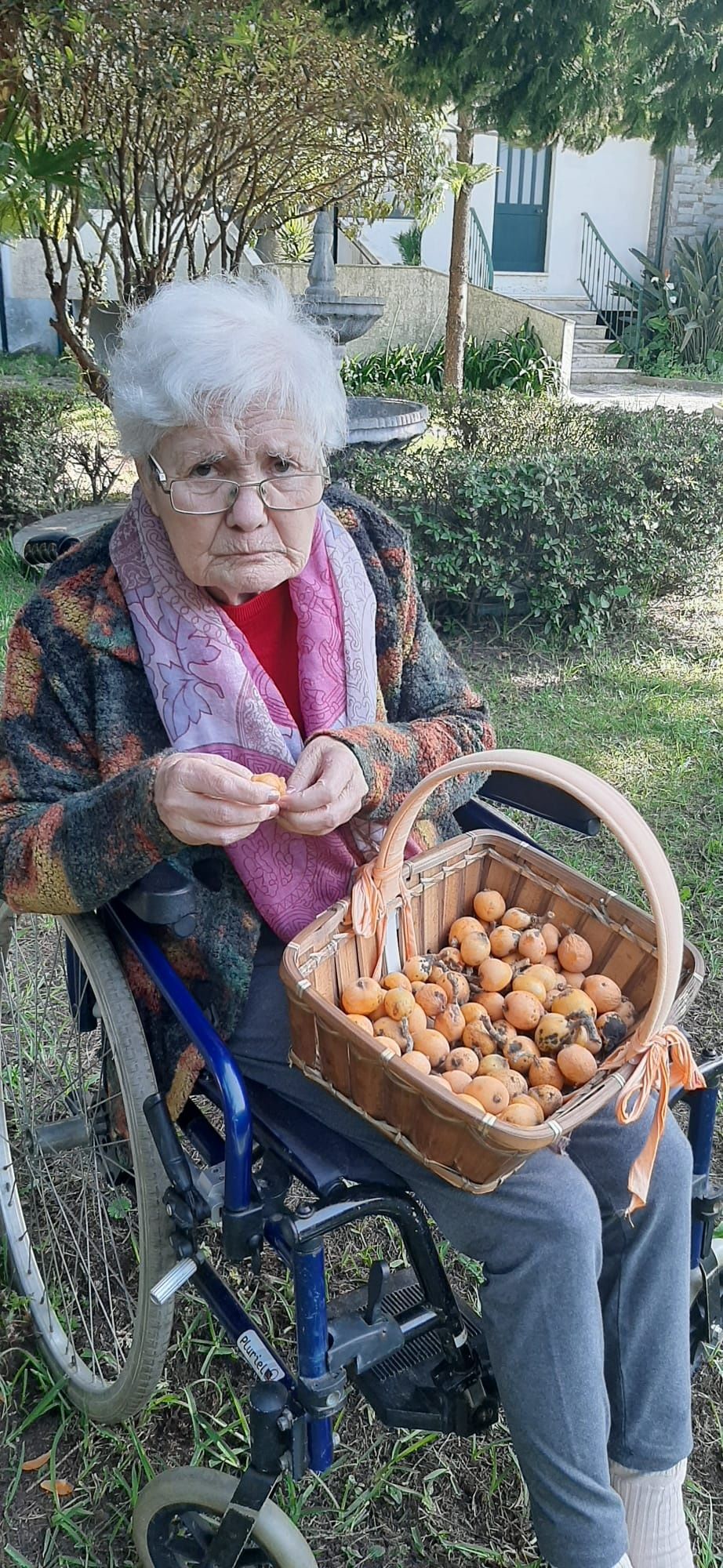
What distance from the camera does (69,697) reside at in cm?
157

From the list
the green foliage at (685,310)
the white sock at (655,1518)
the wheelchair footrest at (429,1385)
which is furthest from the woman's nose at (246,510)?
the green foliage at (685,310)

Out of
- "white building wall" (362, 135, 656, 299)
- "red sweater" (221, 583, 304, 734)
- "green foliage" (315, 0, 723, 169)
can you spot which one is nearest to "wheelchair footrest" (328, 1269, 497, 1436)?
"red sweater" (221, 583, 304, 734)

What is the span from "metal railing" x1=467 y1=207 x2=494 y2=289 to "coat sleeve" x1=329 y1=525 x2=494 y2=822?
12868 mm

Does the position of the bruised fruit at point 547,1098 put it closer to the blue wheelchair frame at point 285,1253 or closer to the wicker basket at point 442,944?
the wicker basket at point 442,944

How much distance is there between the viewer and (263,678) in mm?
1648

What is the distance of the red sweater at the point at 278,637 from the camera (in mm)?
1729

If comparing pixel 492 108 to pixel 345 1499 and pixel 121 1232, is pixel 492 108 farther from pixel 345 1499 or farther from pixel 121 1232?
pixel 345 1499

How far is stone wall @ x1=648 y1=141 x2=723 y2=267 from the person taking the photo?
14719mm

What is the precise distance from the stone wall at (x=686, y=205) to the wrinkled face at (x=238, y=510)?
15.0m

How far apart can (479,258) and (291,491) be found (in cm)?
1371

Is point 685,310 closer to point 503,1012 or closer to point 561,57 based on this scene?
point 561,57

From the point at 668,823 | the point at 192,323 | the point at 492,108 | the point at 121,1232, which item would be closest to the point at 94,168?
the point at 492,108

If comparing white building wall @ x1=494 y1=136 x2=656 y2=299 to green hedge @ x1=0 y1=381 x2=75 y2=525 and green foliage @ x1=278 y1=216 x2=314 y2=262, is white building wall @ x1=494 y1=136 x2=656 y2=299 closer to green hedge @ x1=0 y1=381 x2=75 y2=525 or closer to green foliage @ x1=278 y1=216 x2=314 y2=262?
green foliage @ x1=278 y1=216 x2=314 y2=262

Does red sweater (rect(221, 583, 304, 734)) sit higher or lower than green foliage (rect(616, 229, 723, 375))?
lower
